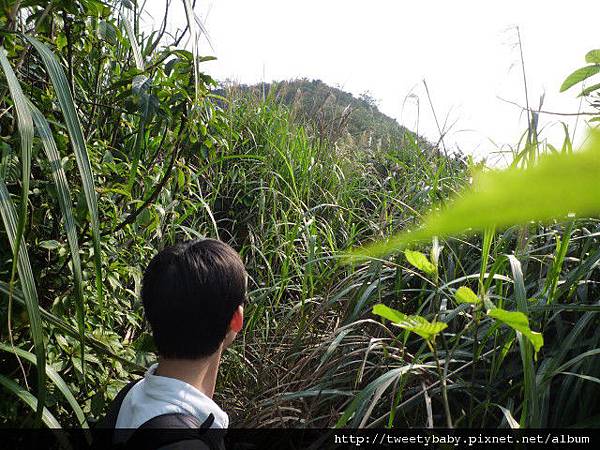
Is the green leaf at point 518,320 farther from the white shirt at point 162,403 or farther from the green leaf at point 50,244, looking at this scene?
the green leaf at point 50,244

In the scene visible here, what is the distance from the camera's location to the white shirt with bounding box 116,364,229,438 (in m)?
1.13

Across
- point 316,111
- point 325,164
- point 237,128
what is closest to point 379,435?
point 325,164

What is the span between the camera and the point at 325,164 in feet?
11.4

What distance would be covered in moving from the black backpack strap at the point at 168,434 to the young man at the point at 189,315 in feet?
0.28

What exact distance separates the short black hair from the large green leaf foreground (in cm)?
119

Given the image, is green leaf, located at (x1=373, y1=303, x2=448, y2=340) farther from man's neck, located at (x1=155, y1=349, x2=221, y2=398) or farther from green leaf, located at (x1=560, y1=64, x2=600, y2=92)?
man's neck, located at (x1=155, y1=349, x2=221, y2=398)

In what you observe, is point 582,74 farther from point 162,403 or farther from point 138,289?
point 138,289

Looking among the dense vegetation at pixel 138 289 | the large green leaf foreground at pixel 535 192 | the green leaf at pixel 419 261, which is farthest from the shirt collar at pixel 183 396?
the large green leaf foreground at pixel 535 192

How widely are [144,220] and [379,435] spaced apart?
34.3 inches

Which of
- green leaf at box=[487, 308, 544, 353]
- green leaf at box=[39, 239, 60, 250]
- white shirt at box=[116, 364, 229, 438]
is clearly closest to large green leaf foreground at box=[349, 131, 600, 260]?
green leaf at box=[487, 308, 544, 353]

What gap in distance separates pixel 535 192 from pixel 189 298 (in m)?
1.20

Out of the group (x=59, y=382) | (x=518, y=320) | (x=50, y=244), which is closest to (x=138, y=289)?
(x=50, y=244)

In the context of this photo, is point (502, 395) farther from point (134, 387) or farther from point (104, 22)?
point (104, 22)

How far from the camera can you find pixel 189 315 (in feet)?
4.15
